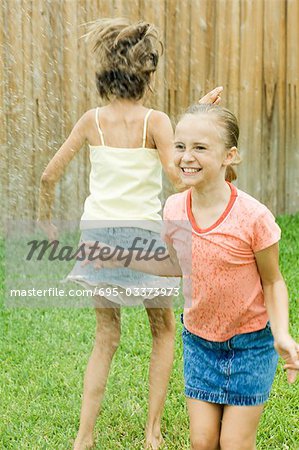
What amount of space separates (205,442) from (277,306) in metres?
0.49

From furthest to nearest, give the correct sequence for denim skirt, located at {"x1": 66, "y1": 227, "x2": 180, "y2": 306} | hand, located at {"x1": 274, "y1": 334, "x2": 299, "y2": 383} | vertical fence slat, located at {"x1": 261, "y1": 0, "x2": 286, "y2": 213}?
vertical fence slat, located at {"x1": 261, "y1": 0, "x2": 286, "y2": 213}, denim skirt, located at {"x1": 66, "y1": 227, "x2": 180, "y2": 306}, hand, located at {"x1": 274, "y1": 334, "x2": 299, "y2": 383}

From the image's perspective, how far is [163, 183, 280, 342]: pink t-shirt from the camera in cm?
301

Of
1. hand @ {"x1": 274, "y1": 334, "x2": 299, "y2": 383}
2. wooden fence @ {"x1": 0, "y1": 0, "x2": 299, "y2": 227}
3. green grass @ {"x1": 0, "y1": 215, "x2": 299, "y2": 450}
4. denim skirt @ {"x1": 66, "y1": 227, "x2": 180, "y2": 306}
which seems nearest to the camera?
hand @ {"x1": 274, "y1": 334, "x2": 299, "y2": 383}

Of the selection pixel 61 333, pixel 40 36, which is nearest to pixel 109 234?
pixel 61 333

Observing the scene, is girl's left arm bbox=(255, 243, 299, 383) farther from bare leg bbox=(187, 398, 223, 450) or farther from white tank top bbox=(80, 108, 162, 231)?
white tank top bbox=(80, 108, 162, 231)

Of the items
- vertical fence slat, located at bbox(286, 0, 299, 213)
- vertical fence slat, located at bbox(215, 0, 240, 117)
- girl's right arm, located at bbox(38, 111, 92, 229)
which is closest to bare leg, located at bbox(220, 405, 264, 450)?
girl's right arm, located at bbox(38, 111, 92, 229)

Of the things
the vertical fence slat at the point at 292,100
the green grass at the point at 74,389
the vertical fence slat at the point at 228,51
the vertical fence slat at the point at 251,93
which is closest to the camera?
the green grass at the point at 74,389

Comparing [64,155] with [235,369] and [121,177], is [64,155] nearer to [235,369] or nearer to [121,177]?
[121,177]

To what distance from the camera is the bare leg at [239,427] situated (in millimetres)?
3029

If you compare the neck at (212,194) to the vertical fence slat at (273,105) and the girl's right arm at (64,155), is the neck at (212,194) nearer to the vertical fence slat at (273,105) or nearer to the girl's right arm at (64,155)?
the girl's right arm at (64,155)

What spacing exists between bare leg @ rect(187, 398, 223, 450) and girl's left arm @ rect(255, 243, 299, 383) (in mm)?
305

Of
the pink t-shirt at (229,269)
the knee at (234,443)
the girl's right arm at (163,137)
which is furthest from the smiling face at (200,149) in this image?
the knee at (234,443)

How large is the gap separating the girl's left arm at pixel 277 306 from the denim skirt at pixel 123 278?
724 mm

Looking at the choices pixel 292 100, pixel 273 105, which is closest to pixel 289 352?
pixel 273 105
